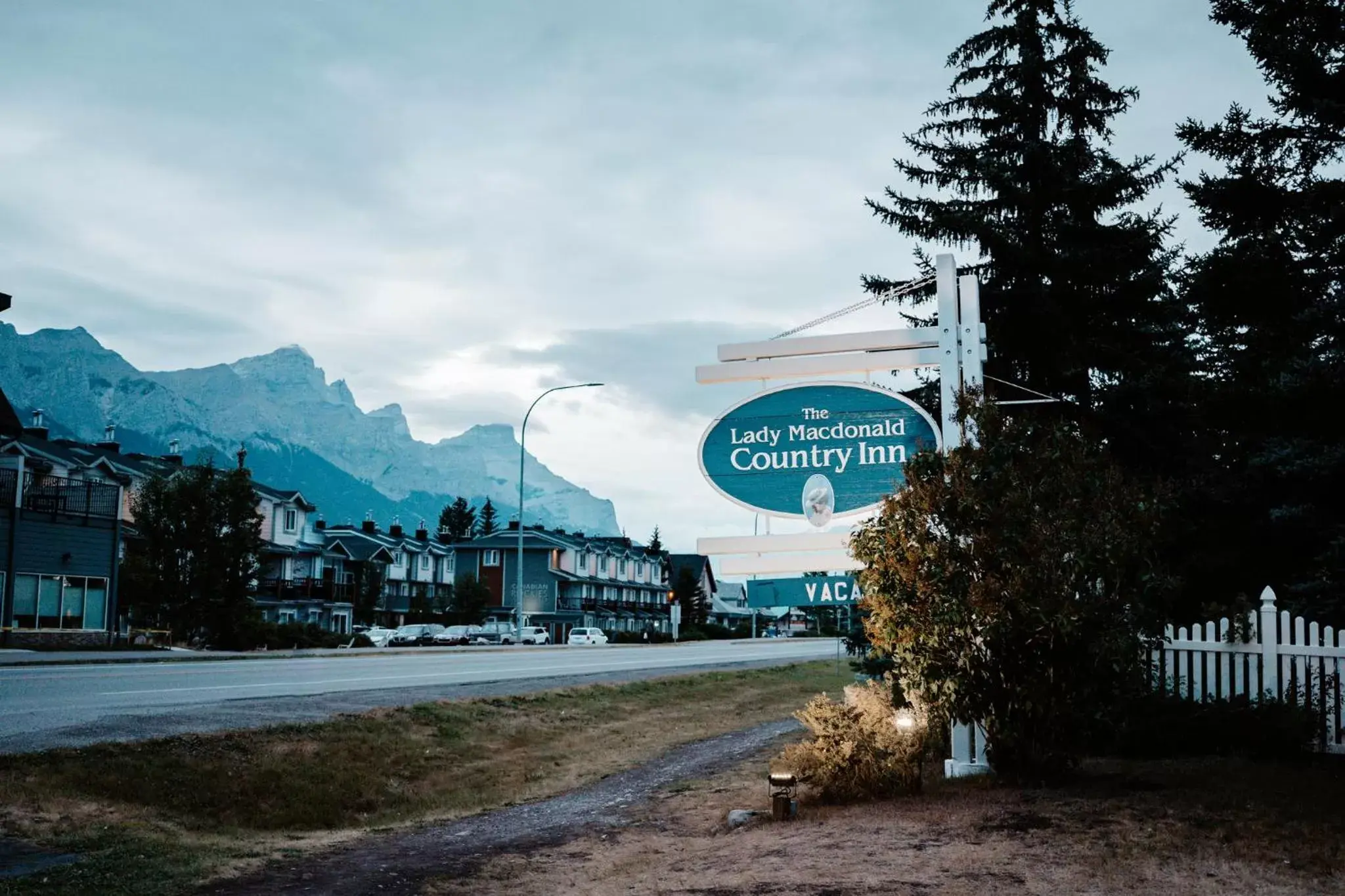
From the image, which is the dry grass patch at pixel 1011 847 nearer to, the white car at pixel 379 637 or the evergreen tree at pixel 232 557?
the evergreen tree at pixel 232 557

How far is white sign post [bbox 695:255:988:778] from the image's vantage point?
11078 mm

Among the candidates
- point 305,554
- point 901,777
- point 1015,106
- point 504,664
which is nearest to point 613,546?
point 305,554

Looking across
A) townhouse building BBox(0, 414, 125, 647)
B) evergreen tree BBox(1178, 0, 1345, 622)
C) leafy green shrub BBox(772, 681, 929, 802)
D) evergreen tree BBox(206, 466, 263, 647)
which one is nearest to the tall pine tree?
townhouse building BBox(0, 414, 125, 647)

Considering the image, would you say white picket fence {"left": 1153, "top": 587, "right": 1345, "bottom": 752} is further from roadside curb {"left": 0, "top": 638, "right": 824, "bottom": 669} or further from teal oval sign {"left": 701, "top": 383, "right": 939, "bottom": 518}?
roadside curb {"left": 0, "top": 638, "right": 824, "bottom": 669}

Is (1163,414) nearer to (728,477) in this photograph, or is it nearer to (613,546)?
(728,477)

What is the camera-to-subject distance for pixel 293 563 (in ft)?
276

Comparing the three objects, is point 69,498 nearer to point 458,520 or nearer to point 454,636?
point 454,636

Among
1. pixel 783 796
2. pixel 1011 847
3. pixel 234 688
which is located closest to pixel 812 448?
pixel 783 796

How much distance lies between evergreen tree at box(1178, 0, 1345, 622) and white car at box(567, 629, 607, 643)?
6012 cm

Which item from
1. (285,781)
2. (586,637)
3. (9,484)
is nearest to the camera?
(285,781)

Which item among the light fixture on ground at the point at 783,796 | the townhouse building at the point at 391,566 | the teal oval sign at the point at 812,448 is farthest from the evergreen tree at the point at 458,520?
the light fixture on ground at the point at 783,796

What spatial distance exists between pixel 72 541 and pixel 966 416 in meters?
43.4

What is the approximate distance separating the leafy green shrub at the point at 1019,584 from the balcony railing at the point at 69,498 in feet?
138

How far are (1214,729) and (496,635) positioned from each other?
68.3 metres
